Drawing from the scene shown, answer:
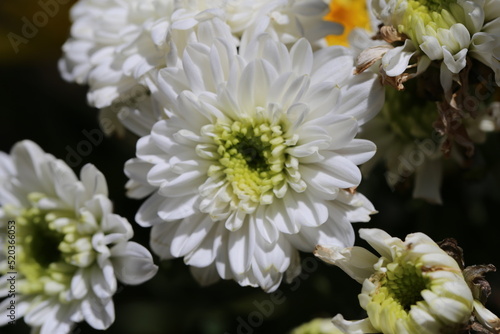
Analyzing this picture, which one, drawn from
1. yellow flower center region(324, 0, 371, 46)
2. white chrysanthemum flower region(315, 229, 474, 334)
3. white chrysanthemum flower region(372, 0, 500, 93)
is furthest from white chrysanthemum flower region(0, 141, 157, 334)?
yellow flower center region(324, 0, 371, 46)

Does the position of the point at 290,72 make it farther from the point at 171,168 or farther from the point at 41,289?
the point at 41,289

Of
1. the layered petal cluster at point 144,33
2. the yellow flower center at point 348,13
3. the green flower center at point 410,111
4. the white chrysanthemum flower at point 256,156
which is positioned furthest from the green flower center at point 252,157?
the yellow flower center at point 348,13

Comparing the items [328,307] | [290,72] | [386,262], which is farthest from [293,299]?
[290,72]

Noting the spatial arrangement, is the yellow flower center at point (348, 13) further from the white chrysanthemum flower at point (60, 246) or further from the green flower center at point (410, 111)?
the white chrysanthemum flower at point (60, 246)

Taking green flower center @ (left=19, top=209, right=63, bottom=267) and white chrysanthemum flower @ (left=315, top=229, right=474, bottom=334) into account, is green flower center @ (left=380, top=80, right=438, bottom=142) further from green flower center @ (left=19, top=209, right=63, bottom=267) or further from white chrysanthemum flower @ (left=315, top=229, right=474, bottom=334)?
green flower center @ (left=19, top=209, right=63, bottom=267)

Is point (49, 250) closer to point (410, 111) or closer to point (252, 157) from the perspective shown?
point (252, 157)

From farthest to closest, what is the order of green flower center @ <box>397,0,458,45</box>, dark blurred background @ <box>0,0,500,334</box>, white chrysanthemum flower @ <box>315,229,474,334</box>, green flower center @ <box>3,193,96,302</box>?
dark blurred background @ <box>0,0,500,334</box>
green flower center @ <box>3,193,96,302</box>
green flower center @ <box>397,0,458,45</box>
white chrysanthemum flower @ <box>315,229,474,334</box>

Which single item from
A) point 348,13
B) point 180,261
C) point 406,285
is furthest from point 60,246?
point 348,13
